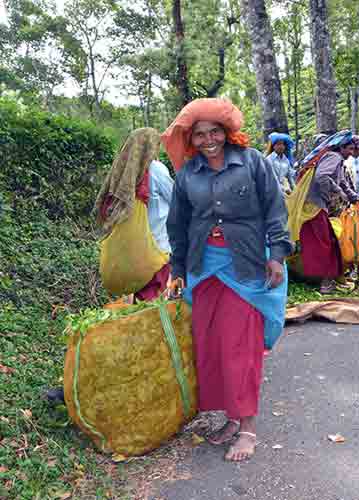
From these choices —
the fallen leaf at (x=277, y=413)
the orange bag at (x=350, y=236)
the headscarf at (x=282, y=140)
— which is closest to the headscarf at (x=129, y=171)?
the fallen leaf at (x=277, y=413)

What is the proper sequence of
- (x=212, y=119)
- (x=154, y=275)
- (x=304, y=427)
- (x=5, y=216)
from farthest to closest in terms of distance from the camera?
(x=5, y=216)
(x=154, y=275)
(x=304, y=427)
(x=212, y=119)

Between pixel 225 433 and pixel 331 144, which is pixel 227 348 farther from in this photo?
pixel 331 144

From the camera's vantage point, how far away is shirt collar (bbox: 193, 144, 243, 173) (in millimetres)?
2752

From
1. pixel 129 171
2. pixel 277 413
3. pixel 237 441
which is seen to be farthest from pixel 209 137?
pixel 277 413

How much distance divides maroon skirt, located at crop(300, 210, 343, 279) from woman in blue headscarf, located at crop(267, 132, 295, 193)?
4.83 ft

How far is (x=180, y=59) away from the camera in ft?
49.4

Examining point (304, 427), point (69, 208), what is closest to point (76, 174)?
point (69, 208)

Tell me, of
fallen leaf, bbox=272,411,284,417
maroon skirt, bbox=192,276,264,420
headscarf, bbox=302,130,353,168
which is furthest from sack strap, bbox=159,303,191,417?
headscarf, bbox=302,130,353,168

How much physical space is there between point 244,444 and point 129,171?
2.03 metres

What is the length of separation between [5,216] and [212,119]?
10.7 ft

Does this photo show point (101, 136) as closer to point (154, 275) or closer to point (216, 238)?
point (154, 275)

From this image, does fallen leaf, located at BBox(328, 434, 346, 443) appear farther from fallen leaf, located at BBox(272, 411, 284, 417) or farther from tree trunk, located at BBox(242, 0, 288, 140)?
tree trunk, located at BBox(242, 0, 288, 140)

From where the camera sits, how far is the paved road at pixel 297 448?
2.47 metres

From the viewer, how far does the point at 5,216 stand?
17.2 feet
